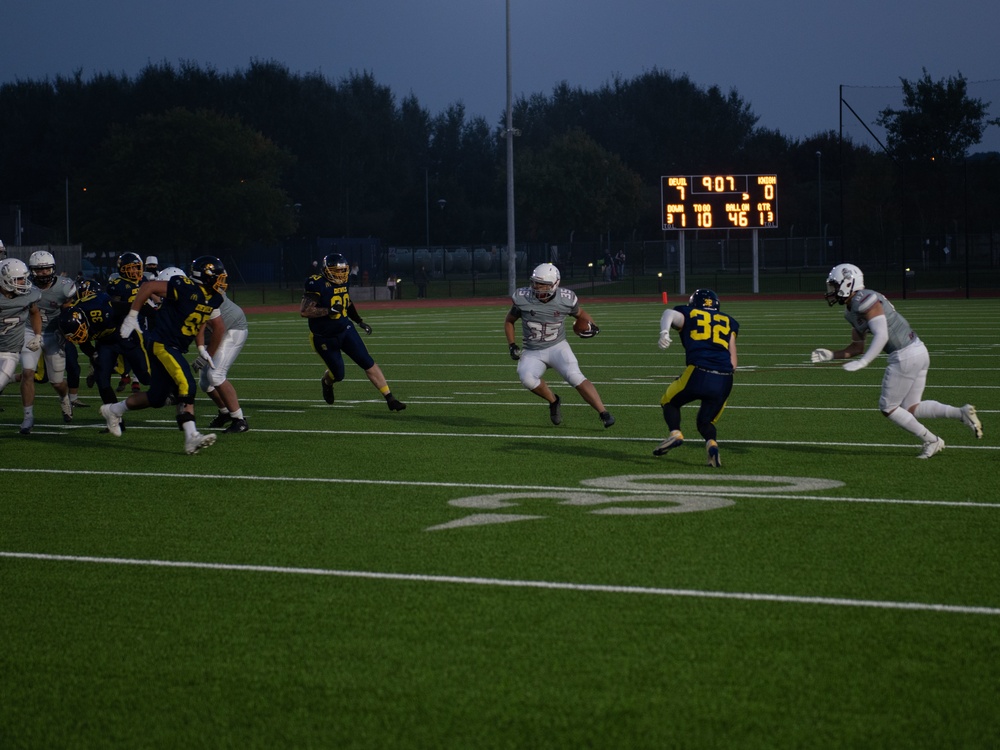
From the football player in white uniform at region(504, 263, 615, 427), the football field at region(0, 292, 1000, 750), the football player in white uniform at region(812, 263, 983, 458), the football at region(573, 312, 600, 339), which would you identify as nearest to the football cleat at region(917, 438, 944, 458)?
the football player in white uniform at region(812, 263, 983, 458)

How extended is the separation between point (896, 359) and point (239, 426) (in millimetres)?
6130

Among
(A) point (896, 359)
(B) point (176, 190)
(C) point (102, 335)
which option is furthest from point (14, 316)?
(B) point (176, 190)

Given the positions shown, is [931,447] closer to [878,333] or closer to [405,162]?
[878,333]

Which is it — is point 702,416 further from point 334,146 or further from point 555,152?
point 334,146

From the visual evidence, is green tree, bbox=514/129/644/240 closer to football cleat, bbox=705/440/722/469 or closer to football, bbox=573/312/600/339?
football, bbox=573/312/600/339

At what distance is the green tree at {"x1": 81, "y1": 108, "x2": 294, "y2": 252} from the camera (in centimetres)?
6625

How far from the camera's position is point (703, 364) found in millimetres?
10219

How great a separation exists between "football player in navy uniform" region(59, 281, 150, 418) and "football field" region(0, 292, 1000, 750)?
1.39m

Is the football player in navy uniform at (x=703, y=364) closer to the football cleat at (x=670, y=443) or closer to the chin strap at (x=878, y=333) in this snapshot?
the football cleat at (x=670, y=443)

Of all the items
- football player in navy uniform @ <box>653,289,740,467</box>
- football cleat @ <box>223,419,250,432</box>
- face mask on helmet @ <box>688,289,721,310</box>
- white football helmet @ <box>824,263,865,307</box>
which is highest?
white football helmet @ <box>824,263,865,307</box>

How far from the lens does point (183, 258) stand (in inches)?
3155

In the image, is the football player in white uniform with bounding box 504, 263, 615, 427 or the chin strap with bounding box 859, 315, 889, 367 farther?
the football player in white uniform with bounding box 504, 263, 615, 427

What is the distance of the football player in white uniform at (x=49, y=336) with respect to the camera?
1294cm

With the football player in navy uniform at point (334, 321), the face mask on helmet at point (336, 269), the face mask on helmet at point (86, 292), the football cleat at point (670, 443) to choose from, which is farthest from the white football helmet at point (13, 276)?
the football cleat at point (670, 443)
